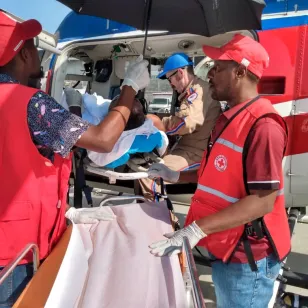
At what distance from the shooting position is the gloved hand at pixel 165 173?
95.0 inches

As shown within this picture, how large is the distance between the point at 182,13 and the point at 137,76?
85 cm

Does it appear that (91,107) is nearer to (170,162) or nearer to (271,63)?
(170,162)

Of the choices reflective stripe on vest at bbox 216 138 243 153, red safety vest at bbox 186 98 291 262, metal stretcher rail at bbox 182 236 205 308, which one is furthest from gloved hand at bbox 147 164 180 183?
metal stretcher rail at bbox 182 236 205 308

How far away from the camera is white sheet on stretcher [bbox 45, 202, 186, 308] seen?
139 centimetres

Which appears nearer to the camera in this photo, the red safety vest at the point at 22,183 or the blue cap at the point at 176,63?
the red safety vest at the point at 22,183

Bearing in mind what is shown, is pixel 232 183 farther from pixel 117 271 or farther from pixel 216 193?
pixel 117 271

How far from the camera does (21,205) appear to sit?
1.44m

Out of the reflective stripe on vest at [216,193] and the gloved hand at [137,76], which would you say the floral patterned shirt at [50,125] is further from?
the reflective stripe on vest at [216,193]

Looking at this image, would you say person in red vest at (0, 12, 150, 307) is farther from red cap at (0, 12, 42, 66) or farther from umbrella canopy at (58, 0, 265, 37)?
umbrella canopy at (58, 0, 265, 37)

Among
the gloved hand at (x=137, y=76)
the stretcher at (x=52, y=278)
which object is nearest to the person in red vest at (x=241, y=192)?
the stretcher at (x=52, y=278)

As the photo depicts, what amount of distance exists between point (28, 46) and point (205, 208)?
111cm

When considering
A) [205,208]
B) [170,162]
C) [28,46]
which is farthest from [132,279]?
[170,162]

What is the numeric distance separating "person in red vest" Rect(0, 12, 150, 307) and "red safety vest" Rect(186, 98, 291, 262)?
49 centimetres

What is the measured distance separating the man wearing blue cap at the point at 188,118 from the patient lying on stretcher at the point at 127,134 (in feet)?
1.61
